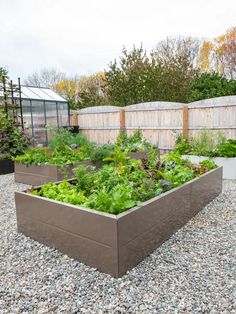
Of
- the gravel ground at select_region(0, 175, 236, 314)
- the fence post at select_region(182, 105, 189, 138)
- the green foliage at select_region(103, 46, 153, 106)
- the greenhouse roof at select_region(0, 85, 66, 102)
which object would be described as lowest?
the gravel ground at select_region(0, 175, 236, 314)

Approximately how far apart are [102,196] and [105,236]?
1.21 ft

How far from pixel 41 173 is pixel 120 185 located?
2.85m

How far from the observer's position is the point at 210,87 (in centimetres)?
962

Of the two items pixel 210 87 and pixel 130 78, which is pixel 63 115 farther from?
pixel 210 87

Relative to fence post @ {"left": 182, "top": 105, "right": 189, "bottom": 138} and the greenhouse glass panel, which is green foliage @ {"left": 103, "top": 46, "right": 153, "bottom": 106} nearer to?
the greenhouse glass panel

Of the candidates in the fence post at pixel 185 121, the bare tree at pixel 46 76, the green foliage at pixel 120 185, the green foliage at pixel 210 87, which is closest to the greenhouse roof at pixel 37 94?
the fence post at pixel 185 121

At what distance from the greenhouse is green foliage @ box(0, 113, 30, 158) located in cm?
143

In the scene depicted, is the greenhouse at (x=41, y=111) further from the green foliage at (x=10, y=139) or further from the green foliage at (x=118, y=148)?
the green foliage at (x=118, y=148)

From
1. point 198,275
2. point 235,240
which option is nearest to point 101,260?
point 198,275

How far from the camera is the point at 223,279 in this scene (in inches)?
78.0

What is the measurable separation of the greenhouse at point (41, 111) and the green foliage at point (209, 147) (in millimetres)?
4319

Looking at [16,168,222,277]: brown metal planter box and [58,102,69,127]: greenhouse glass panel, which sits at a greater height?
[58,102,69,127]: greenhouse glass panel

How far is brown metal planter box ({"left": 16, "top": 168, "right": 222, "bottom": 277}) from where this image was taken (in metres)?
2.00

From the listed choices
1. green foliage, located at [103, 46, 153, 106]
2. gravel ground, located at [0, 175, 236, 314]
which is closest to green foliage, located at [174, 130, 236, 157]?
gravel ground, located at [0, 175, 236, 314]
